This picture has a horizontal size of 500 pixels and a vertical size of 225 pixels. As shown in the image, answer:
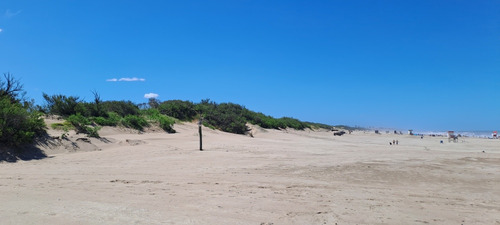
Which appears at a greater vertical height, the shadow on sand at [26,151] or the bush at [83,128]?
the bush at [83,128]

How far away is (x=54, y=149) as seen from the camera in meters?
13.0

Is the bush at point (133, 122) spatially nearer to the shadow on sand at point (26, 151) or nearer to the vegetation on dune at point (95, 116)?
the vegetation on dune at point (95, 116)

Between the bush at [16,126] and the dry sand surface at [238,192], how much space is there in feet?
4.13

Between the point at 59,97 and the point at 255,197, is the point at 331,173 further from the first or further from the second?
the point at 59,97

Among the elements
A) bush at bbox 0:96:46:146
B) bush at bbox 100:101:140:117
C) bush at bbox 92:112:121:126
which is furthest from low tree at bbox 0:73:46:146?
bush at bbox 100:101:140:117

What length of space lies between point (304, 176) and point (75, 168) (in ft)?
23.0

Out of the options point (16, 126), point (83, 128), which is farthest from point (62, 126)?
point (16, 126)

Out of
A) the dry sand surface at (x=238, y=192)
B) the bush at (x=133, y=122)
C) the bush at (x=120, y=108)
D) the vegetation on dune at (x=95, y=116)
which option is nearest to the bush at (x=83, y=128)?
the vegetation on dune at (x=95, y=116)

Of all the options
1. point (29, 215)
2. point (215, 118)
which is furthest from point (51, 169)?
point (215, 118)

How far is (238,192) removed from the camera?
23.0ft

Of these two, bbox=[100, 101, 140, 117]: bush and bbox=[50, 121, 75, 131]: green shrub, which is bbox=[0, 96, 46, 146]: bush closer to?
bbox=[50, 121, 75, 131]: green shrub

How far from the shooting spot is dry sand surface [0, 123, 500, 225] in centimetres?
523

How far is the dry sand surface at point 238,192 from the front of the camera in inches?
206

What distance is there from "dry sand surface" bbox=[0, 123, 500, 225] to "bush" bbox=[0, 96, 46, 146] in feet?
4.13
